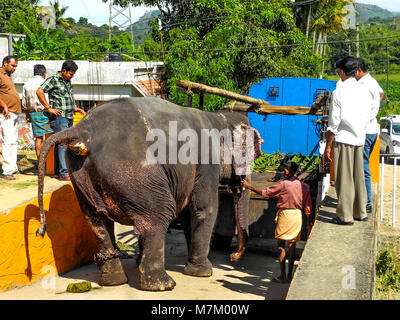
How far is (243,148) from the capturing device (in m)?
7.48

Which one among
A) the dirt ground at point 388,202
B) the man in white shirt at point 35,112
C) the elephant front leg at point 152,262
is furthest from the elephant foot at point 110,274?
the dirt ground at point 388,202

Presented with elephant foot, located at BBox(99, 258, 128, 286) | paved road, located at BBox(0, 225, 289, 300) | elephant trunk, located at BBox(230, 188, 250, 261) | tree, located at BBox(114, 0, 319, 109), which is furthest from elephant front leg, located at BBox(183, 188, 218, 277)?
tree, located at BBox(114, 0, 319, 109)

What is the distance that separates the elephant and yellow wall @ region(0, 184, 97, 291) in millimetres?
459

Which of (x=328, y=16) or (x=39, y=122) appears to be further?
(x=328, y=16)

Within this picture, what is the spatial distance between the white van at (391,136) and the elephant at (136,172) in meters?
14.6

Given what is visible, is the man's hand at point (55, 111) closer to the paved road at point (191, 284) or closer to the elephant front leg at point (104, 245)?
the paved road at point (191, 284)

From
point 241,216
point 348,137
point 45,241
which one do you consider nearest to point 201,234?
point 241,216

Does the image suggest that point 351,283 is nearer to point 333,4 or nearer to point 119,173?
point 119,173

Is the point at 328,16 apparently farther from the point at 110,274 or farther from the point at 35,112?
the point at 110,274

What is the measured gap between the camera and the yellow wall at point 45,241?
579 cm

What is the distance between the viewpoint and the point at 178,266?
7383 millimetres

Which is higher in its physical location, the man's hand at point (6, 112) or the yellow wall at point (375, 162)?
the man's hand at point (6, 112)

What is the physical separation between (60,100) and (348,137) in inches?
174
